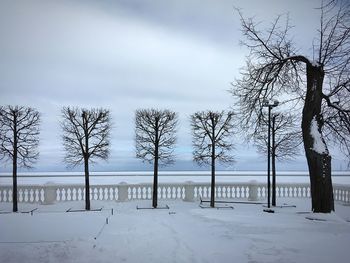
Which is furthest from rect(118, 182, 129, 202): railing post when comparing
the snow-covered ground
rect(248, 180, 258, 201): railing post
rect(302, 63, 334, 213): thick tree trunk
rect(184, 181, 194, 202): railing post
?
rect(302, 63, 334, 213): thick tree trunk

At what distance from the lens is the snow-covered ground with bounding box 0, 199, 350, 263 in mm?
6172

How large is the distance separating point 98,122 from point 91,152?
63.6 inches

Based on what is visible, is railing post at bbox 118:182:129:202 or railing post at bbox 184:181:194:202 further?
railing post at bbox 184:181:194:202

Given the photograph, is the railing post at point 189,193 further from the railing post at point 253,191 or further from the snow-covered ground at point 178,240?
the snow-covered ground at point 178,240

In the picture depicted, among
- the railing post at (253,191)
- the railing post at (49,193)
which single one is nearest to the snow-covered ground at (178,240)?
the railing post at (49,193)

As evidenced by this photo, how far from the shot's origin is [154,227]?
9836 millimetres

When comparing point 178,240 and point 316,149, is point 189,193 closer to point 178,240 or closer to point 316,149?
point 316,149

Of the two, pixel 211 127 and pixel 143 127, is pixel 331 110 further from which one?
pixel 143 127

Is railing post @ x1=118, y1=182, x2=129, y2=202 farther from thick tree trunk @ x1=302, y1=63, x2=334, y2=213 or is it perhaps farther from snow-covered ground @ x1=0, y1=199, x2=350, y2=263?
thick tree trunk @ x1=302, y1=63, x2=334, y2=213

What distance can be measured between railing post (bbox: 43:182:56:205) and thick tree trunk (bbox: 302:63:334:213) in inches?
514

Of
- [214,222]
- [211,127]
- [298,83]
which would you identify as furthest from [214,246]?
[211,127]

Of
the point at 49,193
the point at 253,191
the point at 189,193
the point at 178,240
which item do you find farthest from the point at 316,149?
the point at 49,193

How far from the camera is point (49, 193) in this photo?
58.0ft

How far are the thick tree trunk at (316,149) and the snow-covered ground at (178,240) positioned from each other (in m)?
1.15
